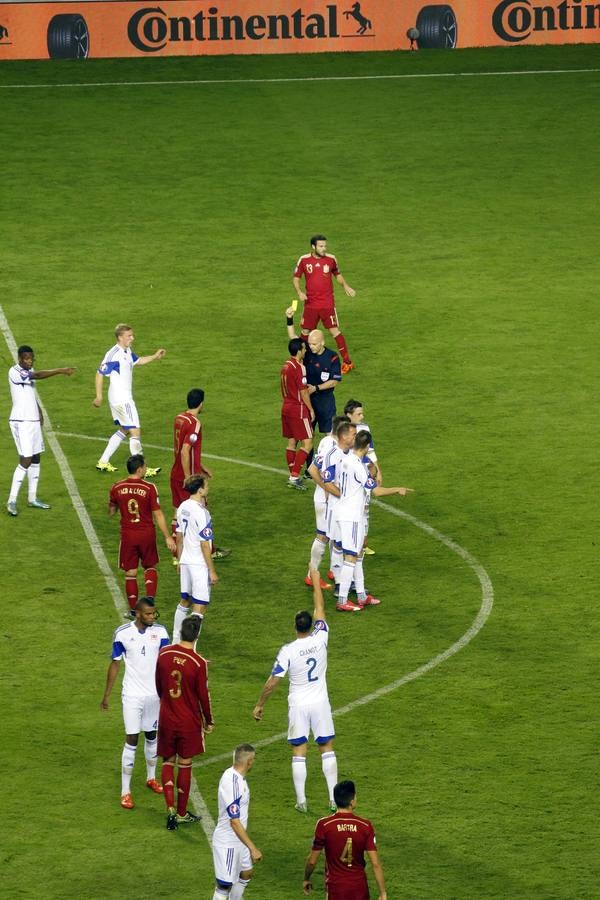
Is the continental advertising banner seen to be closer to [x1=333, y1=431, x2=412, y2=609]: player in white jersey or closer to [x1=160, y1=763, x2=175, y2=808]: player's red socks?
[x1=333, y1=431, x2=412, y2=609]: player in white jersey

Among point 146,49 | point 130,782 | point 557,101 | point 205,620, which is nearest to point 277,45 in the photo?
point 146,49

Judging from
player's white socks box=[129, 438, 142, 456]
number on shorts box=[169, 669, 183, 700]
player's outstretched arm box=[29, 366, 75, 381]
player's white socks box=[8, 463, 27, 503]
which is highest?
player's outstretched arm box=[29, 366, 75, 381]

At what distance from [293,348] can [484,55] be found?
80.2 ft

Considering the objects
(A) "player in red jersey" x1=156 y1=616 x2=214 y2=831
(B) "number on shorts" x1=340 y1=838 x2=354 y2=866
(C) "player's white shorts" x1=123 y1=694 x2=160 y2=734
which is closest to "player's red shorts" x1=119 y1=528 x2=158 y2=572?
→ (C) "player's white shorts" x1=123 y1=694 x2=160 y2=734

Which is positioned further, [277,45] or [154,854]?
[277,45]

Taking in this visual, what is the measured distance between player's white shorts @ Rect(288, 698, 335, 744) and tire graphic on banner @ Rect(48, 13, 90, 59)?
3061 centimetres

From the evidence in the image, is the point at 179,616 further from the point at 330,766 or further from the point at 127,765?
the point at 330,766

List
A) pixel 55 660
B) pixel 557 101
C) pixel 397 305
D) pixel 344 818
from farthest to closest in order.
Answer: pixel 557 101
pixel 397 305
pixel 55 660
pixel 344 818

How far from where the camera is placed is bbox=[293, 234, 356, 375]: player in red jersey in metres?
30.4

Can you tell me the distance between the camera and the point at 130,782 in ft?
59.2

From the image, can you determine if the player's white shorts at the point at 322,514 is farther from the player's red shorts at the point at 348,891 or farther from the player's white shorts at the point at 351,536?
the player's red shorts at the point at 348,891

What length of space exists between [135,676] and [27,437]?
312 inches

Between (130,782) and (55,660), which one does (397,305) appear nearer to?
(55,660)

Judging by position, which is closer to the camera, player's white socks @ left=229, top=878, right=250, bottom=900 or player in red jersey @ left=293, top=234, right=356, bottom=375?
player's white socks @ left=229, top=878, right=250, bottom=900
